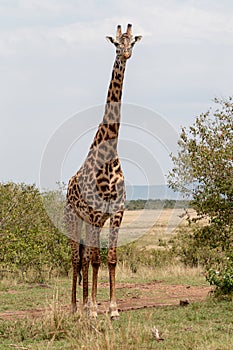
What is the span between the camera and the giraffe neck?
906 cm

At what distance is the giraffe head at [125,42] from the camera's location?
867 cm

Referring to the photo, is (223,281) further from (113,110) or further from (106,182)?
(113,110)

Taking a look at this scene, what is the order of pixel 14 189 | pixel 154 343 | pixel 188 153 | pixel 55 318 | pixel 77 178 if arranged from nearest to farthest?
pixel 154 343
pixel 55 318
pixel 77 178
pixel 188 153
pixel 14 189

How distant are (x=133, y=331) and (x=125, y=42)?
13.9 ft

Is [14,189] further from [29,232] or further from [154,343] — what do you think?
[154,343]

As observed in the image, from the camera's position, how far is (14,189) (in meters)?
15.1

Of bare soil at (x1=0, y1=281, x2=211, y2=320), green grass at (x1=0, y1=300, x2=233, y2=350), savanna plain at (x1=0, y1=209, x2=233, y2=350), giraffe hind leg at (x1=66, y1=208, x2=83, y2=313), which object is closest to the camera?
green grass at (x1=0, y1=300, x2=233, y2=350)

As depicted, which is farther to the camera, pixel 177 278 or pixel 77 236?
pixel 177 278

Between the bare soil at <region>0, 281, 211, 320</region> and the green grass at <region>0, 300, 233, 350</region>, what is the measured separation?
3.32 feet

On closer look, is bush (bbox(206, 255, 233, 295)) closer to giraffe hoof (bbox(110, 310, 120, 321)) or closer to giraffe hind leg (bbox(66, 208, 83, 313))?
giraffe hoof (bbox(110, 310, 120, 321))

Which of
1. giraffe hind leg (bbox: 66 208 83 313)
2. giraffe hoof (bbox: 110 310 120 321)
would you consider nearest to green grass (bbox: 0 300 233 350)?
giraffe hoof (bbox: 110 310 120 321)

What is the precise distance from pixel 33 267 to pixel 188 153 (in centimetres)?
508

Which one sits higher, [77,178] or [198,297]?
[77,178]

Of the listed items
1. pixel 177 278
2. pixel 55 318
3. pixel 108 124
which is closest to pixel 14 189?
pixel 177 278
